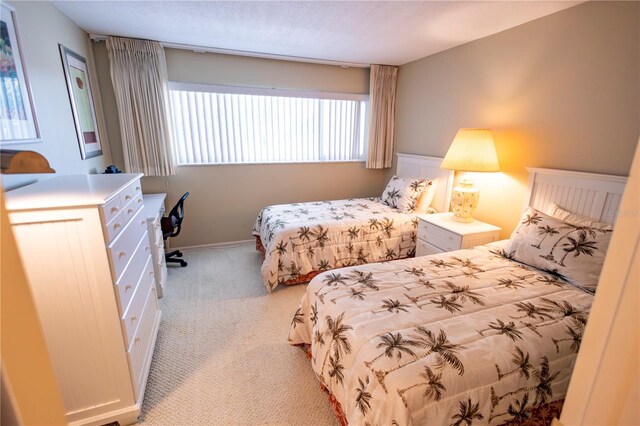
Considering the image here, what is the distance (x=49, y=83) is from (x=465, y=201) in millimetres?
3481

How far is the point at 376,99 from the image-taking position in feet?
13.5

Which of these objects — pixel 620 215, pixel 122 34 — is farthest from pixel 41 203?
pixel 122 34

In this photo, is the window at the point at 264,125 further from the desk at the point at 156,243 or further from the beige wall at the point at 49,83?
the beige wall at the point at 49,83

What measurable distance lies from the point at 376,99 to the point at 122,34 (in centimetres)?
305

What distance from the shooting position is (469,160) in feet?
8.50

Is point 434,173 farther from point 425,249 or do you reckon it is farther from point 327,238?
point 327,238

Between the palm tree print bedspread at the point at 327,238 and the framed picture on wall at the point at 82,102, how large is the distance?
1.78 meters

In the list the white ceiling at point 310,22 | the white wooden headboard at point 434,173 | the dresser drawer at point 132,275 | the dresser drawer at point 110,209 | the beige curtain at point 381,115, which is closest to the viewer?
the dresser drawer at point 110,209

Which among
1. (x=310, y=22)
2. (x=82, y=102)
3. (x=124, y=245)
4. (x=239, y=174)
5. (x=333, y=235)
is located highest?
(x=310, y=22)

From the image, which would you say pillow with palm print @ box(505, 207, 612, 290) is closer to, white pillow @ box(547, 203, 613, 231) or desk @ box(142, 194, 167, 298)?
white pillow @ box(547, 203, 613, 231)

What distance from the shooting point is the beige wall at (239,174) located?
3.40 meters

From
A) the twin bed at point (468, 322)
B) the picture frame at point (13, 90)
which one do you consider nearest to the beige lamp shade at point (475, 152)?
the twin bed at point (468, 322)

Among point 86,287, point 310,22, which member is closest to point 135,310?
point 86,287

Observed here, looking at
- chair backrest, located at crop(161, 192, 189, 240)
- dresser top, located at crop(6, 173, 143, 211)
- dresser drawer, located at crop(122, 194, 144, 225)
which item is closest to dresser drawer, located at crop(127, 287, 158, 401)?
dresser drawer, located at crop(122, 194, 144, 225)
